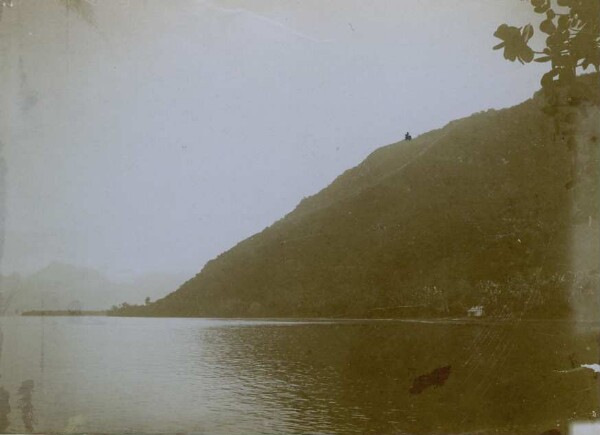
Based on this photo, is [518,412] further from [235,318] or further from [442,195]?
[235,318]

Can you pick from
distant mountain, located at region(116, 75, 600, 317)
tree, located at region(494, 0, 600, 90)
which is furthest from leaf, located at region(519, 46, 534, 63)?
distant mountain, located at region(116, 75, 600, 317)

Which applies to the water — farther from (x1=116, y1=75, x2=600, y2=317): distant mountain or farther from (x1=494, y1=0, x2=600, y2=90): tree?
(x1=116, y1=75, x2=600, y2=317): distant mountain

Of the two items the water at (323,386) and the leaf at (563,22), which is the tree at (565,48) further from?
the water at (323,386)

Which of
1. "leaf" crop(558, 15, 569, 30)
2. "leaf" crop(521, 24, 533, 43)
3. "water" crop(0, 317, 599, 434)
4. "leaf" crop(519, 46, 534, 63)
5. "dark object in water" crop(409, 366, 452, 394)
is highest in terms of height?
"leaf" crop(558, 15, 569, 30)

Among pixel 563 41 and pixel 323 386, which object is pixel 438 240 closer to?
pixel 323 386

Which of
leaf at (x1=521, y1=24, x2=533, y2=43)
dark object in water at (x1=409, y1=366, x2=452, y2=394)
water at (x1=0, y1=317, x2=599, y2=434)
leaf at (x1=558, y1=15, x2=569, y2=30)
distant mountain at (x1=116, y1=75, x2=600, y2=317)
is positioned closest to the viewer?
leaf at (x1=521, y1=24, x2=533, y2=43)

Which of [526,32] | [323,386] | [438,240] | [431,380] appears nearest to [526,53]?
[526,32]
